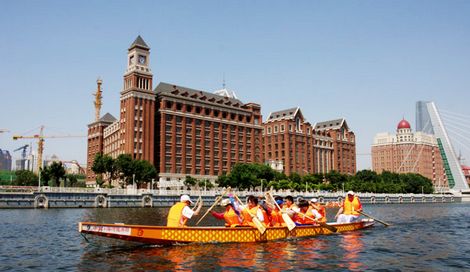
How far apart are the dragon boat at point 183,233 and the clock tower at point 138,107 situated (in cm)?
9440

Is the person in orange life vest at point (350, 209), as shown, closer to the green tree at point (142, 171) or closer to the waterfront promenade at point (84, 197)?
the waterfront promenade at point (84, 197)

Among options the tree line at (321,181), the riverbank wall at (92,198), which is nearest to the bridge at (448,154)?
the tree line at (321,181)

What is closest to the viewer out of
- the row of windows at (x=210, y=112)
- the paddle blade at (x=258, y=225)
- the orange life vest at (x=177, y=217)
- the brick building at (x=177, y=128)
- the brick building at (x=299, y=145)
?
the orange life vest at (x=177, y=217)

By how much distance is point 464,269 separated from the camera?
20.4m

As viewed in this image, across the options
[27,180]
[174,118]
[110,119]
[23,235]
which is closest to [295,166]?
[174,118]

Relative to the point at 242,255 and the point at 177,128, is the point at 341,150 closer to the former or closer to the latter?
the point at 177,128

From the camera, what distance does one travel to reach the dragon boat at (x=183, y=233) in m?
22.8

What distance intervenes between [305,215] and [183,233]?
10.7 metres

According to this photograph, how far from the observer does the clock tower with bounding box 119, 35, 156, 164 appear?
394ft

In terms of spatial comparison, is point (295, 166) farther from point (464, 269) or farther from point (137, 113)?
point (464, 269)

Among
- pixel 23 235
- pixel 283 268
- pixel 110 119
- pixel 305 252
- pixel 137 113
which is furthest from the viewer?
pixel 110 119

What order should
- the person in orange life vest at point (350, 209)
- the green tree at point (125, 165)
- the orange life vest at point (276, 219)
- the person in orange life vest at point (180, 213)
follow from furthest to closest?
the green tree at point (125, 165) → the person in orange life vest at point (350, 209) → the orange life vest at point (276, 219) → the person in orange life vest at point (180, 213)

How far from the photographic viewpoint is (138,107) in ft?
399

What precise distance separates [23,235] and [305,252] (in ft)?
70.5
